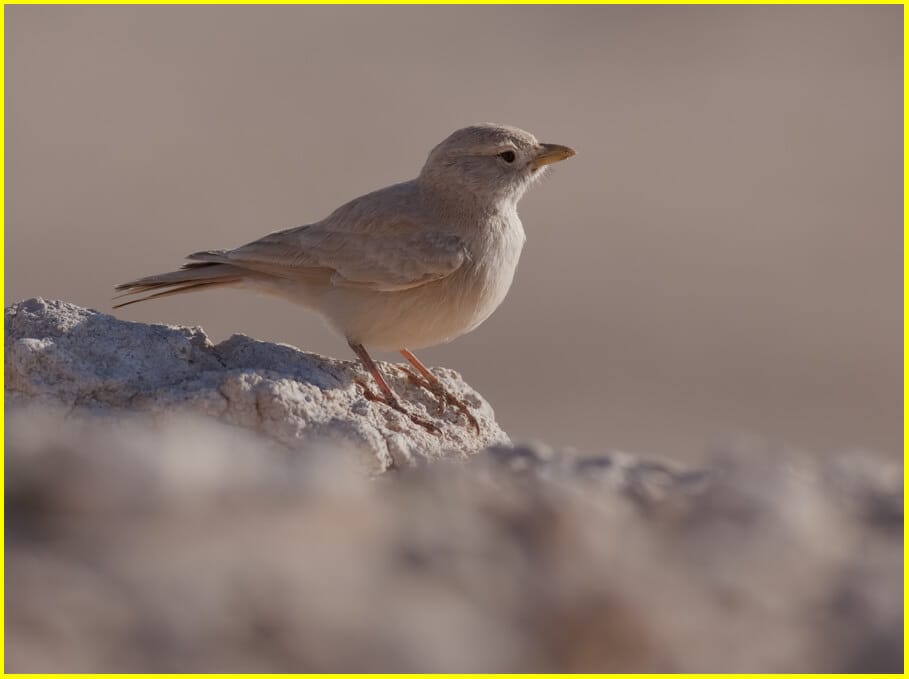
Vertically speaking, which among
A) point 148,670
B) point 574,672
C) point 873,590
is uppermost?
point 873,590

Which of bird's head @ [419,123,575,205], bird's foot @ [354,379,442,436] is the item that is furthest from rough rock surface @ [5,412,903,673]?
bird's head @ [419,123,575,205]

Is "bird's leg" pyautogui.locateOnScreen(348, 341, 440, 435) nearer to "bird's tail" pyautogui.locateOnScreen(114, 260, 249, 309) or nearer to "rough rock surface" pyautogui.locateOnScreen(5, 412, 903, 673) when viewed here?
"bird's tail" pyautogui.locateOnScreen(114, 260, 249, 309)

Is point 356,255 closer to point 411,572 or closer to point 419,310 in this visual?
point 419,310

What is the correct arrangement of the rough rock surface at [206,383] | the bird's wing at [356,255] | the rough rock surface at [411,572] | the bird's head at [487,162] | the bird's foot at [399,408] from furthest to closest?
the bird's head at [487,162] → the bird's wing at [356,255] → the bird's foot at [399,408] → the rough rock surface at [206,383] → the rough rock surface at [411,572]

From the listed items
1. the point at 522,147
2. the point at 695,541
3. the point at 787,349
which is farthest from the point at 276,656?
the point at 787,349

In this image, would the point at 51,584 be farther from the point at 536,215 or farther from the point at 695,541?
the point at 536,215

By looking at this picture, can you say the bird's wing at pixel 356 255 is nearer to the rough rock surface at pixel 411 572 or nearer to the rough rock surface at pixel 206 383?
the rough rock surface at pixel 206 383

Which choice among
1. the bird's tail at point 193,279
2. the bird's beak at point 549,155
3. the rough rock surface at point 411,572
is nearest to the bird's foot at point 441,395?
the bird's tail at point 193,279
